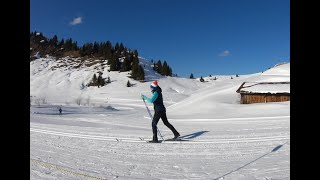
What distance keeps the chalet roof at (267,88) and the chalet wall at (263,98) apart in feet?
1.05

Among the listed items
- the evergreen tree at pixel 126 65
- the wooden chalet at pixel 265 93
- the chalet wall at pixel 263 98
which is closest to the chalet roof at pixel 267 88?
the wooden chalet at pixel 265 93

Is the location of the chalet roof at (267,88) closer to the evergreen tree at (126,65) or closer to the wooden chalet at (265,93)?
the wooden chalet at (265,93)

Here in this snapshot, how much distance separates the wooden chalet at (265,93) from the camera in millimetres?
26695

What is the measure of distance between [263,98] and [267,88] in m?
1.06

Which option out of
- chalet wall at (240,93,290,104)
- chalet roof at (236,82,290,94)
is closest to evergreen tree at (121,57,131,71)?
chalet roof at (236,82,290,94)

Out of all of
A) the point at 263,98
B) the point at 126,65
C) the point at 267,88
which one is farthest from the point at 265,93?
the point at 126,65

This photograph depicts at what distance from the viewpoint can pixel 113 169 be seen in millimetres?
6660

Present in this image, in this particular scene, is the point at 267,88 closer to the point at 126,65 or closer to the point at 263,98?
the point at 263,98

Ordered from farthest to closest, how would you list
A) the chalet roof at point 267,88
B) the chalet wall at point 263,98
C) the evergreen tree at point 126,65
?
the evergreen tree at point 126,65
the chalet roof at point 267,88
the chalet wall at point 263,98

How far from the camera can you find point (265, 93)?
89.6ft

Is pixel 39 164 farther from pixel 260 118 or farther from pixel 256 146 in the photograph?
pixel 260 118

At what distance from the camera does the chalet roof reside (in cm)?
2712

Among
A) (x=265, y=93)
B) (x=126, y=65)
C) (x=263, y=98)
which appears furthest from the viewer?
(x=126, y=65)
